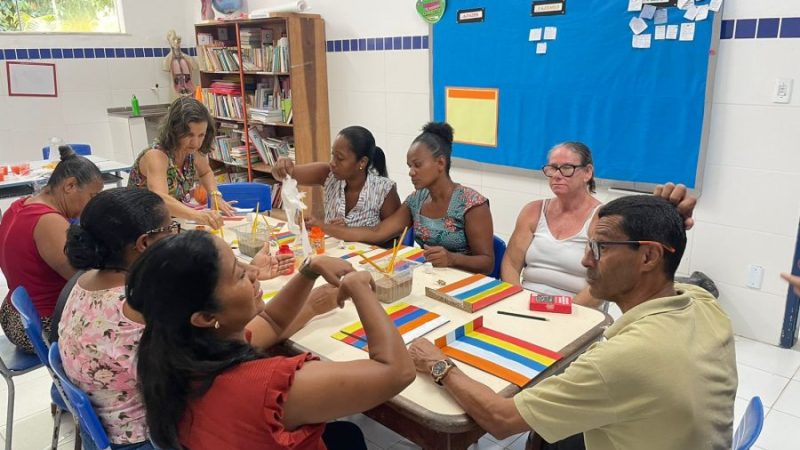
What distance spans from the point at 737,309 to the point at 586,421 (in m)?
2.64

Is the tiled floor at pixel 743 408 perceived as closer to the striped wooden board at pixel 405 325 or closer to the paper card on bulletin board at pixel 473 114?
the striped wooden board at pixel 405 325

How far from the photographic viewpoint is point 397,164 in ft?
16.2

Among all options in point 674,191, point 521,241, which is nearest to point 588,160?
point 521,241

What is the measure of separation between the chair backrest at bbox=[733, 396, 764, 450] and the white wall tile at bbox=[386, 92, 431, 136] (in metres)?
3.48

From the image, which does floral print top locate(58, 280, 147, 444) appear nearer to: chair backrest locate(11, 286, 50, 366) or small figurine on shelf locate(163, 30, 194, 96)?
chair backrest locate(11, 286, 50, 366)

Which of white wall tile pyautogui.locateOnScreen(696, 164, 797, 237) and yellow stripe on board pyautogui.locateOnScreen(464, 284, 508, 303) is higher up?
white wall tile pyautogui.locateOnScreen(696, 164, 797, 237)

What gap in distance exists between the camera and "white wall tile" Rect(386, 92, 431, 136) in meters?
A: 4.59

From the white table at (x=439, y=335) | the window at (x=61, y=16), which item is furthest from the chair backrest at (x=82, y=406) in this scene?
the window at (x=61, y=16)

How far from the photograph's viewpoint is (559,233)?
101 inches

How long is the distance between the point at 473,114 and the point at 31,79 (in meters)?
4.48

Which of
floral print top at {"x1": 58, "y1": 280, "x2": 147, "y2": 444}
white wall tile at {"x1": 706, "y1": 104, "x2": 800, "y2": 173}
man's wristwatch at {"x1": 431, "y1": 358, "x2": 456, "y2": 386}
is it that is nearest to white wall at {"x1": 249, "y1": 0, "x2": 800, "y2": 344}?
white wall tile at {"x1": 706, "y1": 104, "x2": 800, "y2": 173}

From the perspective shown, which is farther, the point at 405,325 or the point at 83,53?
the point at 83,53

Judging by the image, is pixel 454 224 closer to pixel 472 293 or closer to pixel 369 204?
pixel 369 204

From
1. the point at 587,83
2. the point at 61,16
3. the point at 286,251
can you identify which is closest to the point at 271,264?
the point at 286,251
